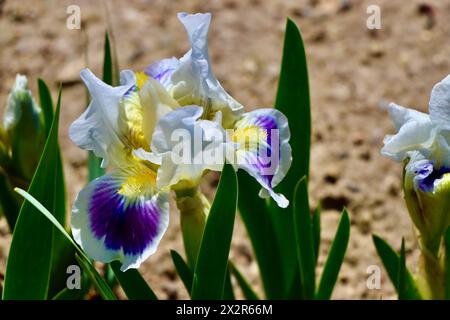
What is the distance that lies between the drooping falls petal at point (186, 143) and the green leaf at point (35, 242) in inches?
8.0

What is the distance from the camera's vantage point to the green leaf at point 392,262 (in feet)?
4.81

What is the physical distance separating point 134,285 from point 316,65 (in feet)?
4.64

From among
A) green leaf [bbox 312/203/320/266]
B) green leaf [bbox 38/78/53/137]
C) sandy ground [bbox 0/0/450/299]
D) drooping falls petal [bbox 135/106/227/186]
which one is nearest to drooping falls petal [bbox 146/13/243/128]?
drooping falls petal [bbox 135/106/227/186]

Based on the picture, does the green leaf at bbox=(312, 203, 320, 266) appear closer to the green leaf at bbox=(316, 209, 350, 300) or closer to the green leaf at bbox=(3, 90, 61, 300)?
the green leaf at bbox=(316, 209, 350, 300)

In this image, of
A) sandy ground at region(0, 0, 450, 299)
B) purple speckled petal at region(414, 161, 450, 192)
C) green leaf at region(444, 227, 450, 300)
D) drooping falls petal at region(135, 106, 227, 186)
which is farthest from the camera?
sandy ground at region(0, 0, 450, 299)

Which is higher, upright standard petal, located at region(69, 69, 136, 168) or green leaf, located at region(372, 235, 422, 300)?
upright standard petal, located at region(69, 69, 136, 168)

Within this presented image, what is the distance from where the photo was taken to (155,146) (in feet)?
3.86

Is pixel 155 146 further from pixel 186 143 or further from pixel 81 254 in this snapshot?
pixel 81 254

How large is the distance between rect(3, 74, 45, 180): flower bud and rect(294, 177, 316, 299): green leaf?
1.83 feet

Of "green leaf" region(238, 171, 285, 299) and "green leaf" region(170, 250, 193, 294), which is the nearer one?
"green leaf" region(170, 250, 193, 294)

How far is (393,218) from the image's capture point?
7.04ft

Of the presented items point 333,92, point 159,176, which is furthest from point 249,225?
point 333,92

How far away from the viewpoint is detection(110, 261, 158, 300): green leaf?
1312 mm

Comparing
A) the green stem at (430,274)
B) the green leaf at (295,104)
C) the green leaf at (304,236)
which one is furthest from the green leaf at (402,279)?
the green leaf at (295,104)
